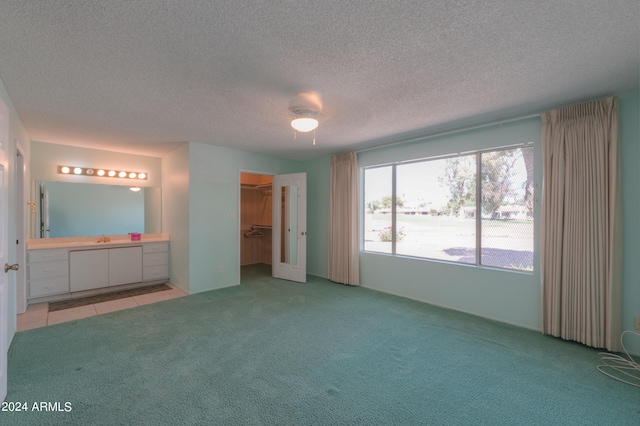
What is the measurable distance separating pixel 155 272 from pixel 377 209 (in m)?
4.14

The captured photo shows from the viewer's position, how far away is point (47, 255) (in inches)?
157

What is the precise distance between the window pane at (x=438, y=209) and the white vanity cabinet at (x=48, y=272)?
17.0ft

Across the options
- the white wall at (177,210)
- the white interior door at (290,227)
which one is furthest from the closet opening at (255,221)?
the white wall at (177,210)

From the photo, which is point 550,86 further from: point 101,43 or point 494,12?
point 101,43

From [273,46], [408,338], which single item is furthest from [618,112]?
[273,46]

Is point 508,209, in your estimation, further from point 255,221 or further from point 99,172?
point 99,172

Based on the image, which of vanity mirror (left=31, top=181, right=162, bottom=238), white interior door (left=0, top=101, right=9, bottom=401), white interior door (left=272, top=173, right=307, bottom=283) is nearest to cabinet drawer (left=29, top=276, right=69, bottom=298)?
vanity mirror (left=31, top=181, right=162, bottom=238)

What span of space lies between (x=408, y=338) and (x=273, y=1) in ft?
10.3

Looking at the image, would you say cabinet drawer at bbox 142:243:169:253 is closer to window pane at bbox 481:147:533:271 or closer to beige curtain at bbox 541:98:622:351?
window pane at bbox 481:147:533:271

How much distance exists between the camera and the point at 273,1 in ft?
4.94

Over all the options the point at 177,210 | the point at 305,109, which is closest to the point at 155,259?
the point at 177,210

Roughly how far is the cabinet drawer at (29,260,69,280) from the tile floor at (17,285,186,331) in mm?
416

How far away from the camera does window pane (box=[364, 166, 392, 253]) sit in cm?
471

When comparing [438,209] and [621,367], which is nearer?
[621,367]
